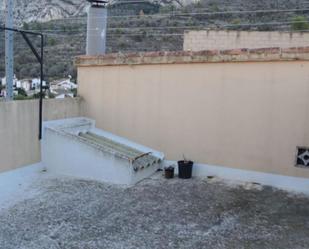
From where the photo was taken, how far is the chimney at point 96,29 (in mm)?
10656

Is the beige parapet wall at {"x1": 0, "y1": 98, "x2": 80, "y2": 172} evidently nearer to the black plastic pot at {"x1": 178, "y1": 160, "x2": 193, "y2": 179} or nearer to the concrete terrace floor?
the concrete terrace floor

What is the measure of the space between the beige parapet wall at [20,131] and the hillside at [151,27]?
665cm

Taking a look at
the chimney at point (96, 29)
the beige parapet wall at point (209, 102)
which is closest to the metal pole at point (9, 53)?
the beige parapet wall at point (209, 102)

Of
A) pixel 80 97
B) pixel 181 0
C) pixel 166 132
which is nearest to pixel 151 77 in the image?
pixel 166 132

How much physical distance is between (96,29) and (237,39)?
523cm

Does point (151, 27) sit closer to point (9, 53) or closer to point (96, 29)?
point (96, 29)

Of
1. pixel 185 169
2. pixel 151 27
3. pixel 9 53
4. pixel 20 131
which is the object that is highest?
pixel 151 27

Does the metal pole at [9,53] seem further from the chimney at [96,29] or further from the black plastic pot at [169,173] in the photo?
the black plastic pot at [169,173]

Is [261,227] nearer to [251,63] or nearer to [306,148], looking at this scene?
[306,148]

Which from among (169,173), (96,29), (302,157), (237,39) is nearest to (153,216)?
(169,173)

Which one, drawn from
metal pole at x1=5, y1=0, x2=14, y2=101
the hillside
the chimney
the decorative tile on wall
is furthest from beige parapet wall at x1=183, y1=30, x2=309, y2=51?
metal pole at x1=5, y1=0, x2=14, y2=101

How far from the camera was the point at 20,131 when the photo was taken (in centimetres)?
779

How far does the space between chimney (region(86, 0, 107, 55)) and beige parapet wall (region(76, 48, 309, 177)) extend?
3.41ft

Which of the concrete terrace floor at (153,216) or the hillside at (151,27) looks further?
the hillside at (151,27)
